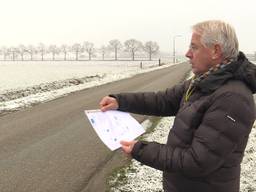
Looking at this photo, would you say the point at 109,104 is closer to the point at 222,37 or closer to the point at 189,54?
the point at 189,54

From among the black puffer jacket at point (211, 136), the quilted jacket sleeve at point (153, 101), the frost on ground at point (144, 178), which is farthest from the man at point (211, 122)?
the frost on ground at point (144, 178)

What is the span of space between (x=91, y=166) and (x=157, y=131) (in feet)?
10.6

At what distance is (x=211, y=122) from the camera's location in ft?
7.64

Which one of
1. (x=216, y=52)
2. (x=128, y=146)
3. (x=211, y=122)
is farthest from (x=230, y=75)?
(x=128, y=146)

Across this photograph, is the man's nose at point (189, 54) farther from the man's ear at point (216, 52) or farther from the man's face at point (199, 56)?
the man's ear at point (216, 52)

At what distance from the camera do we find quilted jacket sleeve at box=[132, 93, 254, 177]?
2309 millimetres

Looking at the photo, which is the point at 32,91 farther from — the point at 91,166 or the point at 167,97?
the point at 167,97

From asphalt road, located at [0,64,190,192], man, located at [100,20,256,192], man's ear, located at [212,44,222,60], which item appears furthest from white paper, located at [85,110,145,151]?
asphalt road, located at [0,64,190,192]

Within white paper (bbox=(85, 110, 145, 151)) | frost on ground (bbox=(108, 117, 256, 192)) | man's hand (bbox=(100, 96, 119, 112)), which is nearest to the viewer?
white paper (bbox=(85, 110, 145, 151))

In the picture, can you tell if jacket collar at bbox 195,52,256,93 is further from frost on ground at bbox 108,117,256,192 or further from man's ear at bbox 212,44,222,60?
frost on ground at bbox 108,117,256,192

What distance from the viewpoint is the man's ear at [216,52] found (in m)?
2.45

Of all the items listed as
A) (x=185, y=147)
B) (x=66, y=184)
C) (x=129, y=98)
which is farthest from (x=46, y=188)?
(x=185, y=147)

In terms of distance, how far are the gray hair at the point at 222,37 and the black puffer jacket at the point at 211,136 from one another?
2.8 inches

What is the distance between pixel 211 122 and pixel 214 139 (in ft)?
0.30
